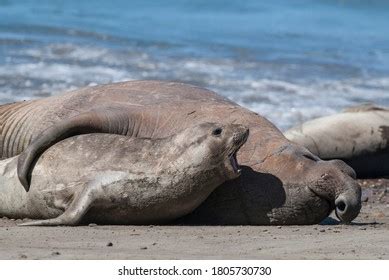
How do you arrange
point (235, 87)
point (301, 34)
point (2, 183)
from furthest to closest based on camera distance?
point (301, 34) < point (235, 87) < point (2, 183)

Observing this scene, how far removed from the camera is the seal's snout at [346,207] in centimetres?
732

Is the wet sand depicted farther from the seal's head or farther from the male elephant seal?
the seal's head

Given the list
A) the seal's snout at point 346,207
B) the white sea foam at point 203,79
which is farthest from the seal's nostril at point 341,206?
the white sea foam at point 203,79

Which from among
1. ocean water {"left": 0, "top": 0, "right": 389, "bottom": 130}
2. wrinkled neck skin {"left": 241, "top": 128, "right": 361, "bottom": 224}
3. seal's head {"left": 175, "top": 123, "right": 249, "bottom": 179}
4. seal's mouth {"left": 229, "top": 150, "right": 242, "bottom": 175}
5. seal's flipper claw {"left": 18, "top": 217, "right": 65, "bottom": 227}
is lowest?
ocean water {"left": 0, "top": 0, "right": 389, "bottom": 130}

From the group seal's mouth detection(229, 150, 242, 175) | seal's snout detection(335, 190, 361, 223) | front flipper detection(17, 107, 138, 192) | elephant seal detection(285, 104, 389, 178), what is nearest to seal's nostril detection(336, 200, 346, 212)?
seal's snout detection(335, 190, 361, 223)

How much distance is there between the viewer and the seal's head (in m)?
7.11

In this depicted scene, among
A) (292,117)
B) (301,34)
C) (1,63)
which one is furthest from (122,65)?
(301,34)

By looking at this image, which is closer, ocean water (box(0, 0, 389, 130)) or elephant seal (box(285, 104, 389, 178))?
elephant seal (box(285, 104, 389, 178))

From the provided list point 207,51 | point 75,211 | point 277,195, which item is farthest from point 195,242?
point 207,51

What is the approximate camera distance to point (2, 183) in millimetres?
7680

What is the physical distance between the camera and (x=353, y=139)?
11461mm

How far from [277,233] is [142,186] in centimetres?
83

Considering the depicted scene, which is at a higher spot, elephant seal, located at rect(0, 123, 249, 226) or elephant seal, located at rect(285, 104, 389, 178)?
elephant seal, located at rect(0, 123, 249, 226)
